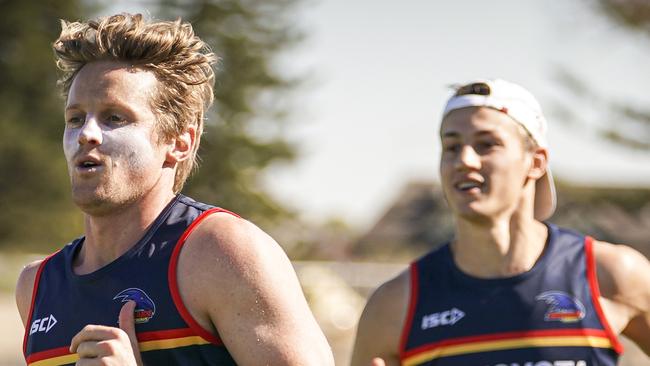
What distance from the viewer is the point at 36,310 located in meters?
3.95

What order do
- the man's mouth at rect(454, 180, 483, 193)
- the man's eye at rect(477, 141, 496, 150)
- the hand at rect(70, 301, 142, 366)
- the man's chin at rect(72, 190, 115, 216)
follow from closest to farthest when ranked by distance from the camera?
the hand at rect(70, 301, 142, 366) → the man's chin at rect(72, 190, 115, 216) → the man's mouth at rect(454, 180, 483, 193) → the man's eye at rect(477, 141, 496, 150)

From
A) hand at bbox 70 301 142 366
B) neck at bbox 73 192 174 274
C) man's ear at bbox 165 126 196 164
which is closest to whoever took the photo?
hand at bbox 70 301 142 366

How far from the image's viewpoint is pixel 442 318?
16.4 feet

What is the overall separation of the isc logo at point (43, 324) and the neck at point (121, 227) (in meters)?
0.19

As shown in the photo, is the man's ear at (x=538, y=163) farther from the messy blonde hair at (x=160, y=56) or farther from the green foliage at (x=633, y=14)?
the green foliage at (x=633, y=14)

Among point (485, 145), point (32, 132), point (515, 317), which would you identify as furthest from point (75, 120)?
point (32, 132)

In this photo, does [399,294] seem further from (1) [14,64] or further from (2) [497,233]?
(1) [14,64]

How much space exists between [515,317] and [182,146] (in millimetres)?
1813

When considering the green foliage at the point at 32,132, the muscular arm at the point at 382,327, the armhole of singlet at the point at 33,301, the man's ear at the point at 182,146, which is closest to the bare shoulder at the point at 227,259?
the man's ear at the point at 182,146

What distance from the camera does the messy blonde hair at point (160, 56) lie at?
3887mm

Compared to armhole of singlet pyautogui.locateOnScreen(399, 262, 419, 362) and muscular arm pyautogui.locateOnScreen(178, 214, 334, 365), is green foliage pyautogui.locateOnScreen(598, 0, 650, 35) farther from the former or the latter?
muscular arm pyautogui.locateOnScreen(178, 214, 334, 365)

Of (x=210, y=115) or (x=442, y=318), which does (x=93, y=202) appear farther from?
(x=210, y=115)

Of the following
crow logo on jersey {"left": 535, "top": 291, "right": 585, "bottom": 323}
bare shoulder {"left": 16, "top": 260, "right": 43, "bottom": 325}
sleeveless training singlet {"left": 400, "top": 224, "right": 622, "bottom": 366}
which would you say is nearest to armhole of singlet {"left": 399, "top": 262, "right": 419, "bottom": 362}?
sleeveless training singlet {"left": 400, "top": 224, "right": 622, "bottom": 366}

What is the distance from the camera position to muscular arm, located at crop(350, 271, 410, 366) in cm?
499
